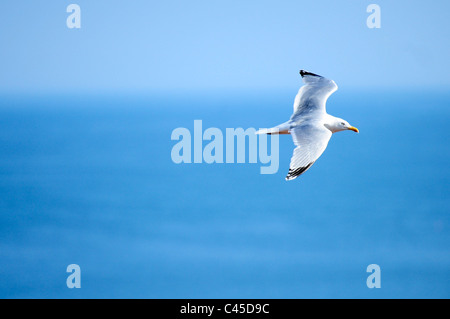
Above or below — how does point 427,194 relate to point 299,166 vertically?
above

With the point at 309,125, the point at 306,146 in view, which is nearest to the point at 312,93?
the point at 309,125

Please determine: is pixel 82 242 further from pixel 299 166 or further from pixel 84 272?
pixel 299 166

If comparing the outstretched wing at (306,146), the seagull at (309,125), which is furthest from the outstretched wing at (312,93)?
the outstretched wing at (306,146)

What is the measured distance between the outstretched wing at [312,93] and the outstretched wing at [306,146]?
20.7 inches

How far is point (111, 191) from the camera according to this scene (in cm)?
3525

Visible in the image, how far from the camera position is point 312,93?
6.55 m

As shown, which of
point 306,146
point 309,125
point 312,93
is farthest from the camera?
point 312,93

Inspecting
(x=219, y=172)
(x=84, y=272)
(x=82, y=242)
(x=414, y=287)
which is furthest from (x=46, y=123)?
(x=414, y=287)

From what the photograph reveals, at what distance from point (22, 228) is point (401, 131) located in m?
29.4

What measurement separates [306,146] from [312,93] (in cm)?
110

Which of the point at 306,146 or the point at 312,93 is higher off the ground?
the point at 312,93

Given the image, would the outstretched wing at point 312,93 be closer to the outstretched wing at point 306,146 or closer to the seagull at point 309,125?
the seagull at point 309,125

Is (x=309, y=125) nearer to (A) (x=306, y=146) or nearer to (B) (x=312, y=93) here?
(A) (x=306, y=146)

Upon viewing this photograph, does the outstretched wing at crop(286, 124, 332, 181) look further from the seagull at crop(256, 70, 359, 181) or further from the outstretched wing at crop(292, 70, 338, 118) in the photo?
the outstretched wing at crop(292, 70, 338, 118)
